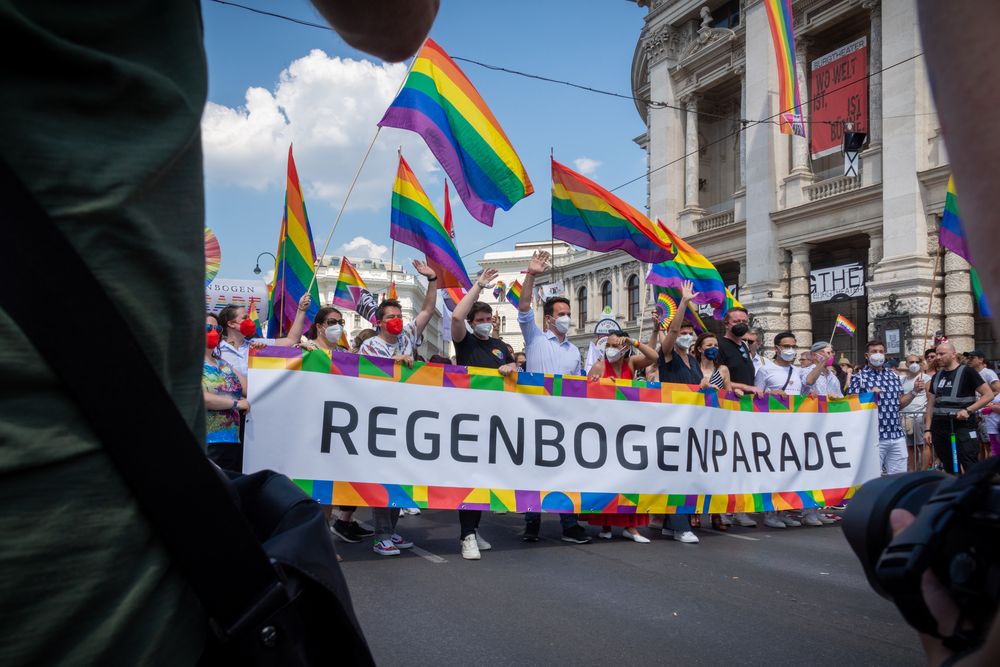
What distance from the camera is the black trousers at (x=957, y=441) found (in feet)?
32.4

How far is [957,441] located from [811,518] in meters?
2.93

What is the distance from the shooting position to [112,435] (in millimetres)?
644

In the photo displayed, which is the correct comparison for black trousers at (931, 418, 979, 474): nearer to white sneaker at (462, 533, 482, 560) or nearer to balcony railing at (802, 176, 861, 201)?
white sneaker at (462, 533, 482, 560)

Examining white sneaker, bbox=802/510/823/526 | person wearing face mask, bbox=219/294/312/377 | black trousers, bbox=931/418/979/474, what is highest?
person wearing face mask, bbox=219/294/312/377

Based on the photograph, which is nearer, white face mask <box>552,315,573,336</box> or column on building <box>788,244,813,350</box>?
white face mask <box>552,315,573,336</box>

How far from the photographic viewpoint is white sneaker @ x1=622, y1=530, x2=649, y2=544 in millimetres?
7031

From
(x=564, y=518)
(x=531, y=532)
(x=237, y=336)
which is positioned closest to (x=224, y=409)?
(x=237, y=336)

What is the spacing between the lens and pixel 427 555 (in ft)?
20.4

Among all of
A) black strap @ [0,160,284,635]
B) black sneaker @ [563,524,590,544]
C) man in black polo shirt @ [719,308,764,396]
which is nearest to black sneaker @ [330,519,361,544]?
black sneaker @ [563,524,590,544]

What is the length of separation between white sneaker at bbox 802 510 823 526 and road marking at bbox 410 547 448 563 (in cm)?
445

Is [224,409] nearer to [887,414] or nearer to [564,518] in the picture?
[564,518]

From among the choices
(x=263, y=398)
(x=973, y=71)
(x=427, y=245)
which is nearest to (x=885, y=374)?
(x=427, y=245)

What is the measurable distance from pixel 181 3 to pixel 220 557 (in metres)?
0.54

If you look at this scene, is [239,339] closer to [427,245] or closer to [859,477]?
[427,245]
